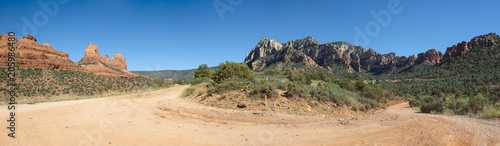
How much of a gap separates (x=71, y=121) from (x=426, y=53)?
5271 inches

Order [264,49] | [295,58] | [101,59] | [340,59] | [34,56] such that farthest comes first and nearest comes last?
[264,49] → [101,59] → [340,59] → [295,58] → [34,56]

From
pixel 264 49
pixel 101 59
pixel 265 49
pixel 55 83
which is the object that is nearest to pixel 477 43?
pixel 55 83

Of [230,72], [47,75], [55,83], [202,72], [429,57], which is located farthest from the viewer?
[429,57]

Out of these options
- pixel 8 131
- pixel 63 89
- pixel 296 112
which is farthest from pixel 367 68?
pixel 8 131

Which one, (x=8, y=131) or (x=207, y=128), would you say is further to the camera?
(x=207, y=128)

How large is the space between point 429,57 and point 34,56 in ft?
419

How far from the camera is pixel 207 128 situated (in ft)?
30.3

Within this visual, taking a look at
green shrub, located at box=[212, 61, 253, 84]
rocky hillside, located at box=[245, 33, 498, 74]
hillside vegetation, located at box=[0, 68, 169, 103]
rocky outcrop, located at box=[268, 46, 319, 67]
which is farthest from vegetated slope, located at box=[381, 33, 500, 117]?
rocky outcrop, located at box=[268, 46, 319, 67]

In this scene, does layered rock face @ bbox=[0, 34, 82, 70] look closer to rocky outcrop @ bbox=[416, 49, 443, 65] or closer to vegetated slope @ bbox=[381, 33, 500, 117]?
vegetated slope @ bbox=[381, 33, 500, 117]

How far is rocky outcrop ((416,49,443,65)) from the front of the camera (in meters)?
116

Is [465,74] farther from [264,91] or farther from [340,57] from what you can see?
[340,57]

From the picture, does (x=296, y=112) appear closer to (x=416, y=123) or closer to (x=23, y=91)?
(x=416, y=123)

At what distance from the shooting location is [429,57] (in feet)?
388

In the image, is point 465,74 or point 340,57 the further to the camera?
point 340,57
